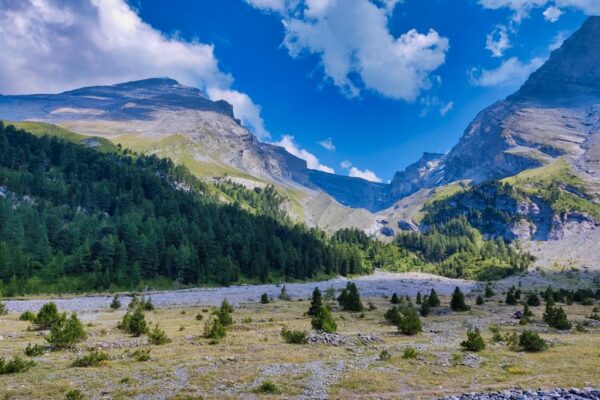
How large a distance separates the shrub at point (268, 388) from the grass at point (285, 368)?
20 cm

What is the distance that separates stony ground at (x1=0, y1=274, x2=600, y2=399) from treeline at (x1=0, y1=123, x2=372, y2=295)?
62.8 m

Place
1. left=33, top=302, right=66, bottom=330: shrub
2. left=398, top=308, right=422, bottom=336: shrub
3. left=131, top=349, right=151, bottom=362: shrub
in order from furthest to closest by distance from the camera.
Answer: left=398, top=308, right=422, bottom=336: shrub → left=33, top=302, right=66, bottom=330: shrub → left=131, top=349, right=151, bottom=362: shrub

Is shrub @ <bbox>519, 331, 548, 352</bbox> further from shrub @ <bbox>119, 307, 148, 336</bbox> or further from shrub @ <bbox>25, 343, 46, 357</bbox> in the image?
shrub @ <bbox>25, 343, 46, 357</bbox>

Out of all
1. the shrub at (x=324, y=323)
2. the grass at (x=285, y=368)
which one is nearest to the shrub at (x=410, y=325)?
the grass at (x=285, y=368)

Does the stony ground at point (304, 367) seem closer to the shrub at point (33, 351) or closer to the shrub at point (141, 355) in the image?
the shrub at point (141, 355)

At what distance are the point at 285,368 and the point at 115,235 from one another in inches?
4194

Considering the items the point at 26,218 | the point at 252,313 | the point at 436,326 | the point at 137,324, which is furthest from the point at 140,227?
the point at 436,326

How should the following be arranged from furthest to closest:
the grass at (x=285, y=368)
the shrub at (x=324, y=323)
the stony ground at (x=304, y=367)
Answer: the shrub at (x=324, y=323) → the grass at (x=285, y=368) → the stony ground at (x=304, y=367)

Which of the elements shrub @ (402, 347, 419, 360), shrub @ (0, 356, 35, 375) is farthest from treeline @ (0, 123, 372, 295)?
shrub @ (402, 347, 419, 360)

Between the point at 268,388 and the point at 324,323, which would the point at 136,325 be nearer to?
the point at 324,323

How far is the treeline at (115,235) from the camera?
9869 centimetres

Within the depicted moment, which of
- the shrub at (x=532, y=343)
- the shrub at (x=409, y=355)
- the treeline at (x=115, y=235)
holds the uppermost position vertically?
the treeline at (x=115, y=235)

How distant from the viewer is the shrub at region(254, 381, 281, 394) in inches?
806

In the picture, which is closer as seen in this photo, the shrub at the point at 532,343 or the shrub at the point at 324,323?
the shrub at the point at 532,343
